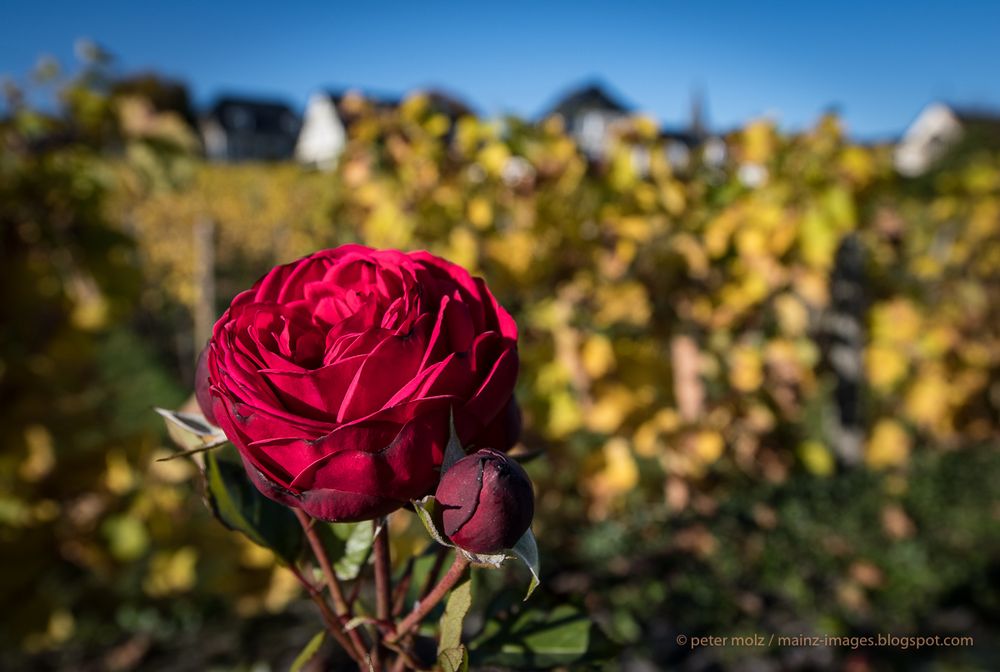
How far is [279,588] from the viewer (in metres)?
2.42

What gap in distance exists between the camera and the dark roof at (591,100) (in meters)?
41.3

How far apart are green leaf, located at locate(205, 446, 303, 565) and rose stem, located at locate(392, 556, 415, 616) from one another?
0.33 ft

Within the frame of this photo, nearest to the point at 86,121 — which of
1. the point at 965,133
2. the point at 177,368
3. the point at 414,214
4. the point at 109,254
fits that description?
the point at 109,254

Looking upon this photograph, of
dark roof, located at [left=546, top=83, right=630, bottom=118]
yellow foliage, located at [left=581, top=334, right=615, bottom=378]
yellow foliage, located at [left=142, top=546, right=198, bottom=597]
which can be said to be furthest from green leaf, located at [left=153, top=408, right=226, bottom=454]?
dark roof, located at [left=546, top=83, right=630, bottom=118]

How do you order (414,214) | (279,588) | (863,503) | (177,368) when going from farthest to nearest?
(177,368)
(863,503)
(414,214)
(279,588)

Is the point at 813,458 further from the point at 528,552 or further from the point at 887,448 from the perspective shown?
the point at 528,552

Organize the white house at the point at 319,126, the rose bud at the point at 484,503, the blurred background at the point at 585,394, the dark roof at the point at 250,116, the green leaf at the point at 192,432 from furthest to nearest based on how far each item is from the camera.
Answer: the dark roof at the point at 250,116, the white house at the point at 319,126, the blurred background at the point at 585,394, the green leaf at the point at 192,432, the rose bud at the point at 484,503

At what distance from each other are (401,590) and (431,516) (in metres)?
0.22

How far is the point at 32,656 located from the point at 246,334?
3.32 meters

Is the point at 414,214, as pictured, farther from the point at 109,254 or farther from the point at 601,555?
the point at 601,555

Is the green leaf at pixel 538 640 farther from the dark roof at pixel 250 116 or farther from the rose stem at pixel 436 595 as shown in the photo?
the dark roof at pixel 250 116

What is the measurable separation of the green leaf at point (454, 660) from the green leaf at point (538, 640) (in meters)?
0.14

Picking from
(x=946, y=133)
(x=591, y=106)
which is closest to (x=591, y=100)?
(x=591, y=106)

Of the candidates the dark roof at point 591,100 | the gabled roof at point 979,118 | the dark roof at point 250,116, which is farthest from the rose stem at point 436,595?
the dark roof at point 250,116
